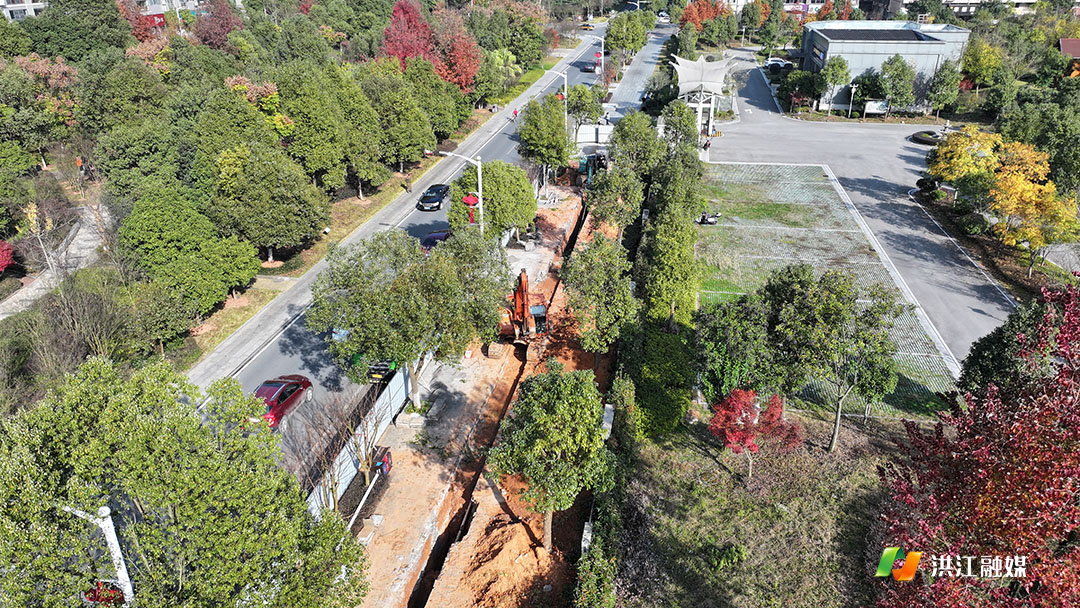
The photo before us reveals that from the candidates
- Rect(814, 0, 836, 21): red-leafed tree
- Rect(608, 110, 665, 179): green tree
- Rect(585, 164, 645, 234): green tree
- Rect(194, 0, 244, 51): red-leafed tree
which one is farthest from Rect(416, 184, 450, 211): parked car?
Rect(814, 0, 836, 21): red-leafed tree

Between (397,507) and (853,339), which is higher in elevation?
(853,339)

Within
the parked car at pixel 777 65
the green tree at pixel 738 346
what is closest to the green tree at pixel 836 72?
the parked car at pixel 777 65

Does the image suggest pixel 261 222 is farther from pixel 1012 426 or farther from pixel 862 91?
pixel 862 91

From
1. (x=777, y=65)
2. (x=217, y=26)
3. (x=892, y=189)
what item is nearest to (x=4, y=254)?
(x=217, y=26)

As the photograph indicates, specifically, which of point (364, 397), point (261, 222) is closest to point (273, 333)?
point (261, 222)

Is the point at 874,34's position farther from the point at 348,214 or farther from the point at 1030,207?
the point at 348,214

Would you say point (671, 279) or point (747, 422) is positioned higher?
point (671, 279)
